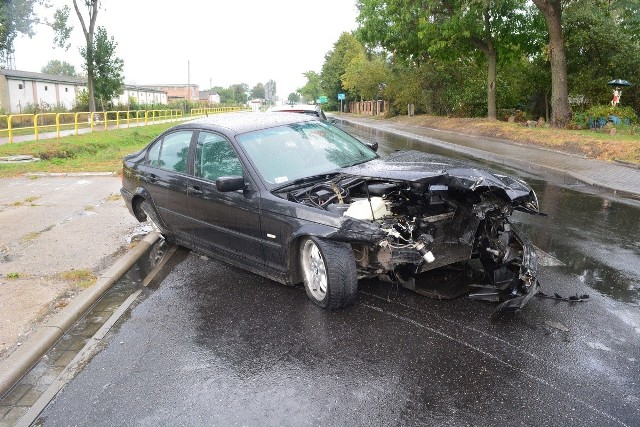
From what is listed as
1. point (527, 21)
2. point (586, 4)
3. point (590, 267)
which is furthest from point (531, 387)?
point (527, 21)

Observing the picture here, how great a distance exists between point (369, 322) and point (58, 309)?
112 inches

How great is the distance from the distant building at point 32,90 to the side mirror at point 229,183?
143ft

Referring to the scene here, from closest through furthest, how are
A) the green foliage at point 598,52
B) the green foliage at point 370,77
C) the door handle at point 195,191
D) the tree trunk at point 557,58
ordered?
the door handle at point 195,191, the tree trunk at point 557,58, the green foliage at point 598,52, the green foliage at point 370,77

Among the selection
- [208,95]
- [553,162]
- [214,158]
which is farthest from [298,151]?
[208,95]

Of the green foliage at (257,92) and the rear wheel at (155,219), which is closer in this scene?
the rear wheel at (155,219)

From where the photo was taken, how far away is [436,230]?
472 cm

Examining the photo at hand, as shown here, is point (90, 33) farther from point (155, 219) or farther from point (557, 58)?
point (155, 219)

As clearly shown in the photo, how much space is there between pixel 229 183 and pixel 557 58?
19965 millimetres

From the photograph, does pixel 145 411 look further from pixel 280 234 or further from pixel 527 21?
pixel 527 21

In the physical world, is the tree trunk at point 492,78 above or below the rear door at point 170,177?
above

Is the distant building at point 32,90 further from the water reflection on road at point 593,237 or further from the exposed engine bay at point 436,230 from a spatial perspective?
the exposed engine bay at point 436,230

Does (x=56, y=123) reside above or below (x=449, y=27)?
below

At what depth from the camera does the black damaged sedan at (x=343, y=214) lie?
4.47m

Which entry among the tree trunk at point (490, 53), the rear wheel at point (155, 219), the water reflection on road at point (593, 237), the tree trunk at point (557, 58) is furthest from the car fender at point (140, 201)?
the tree trunk at point (490, 53)
